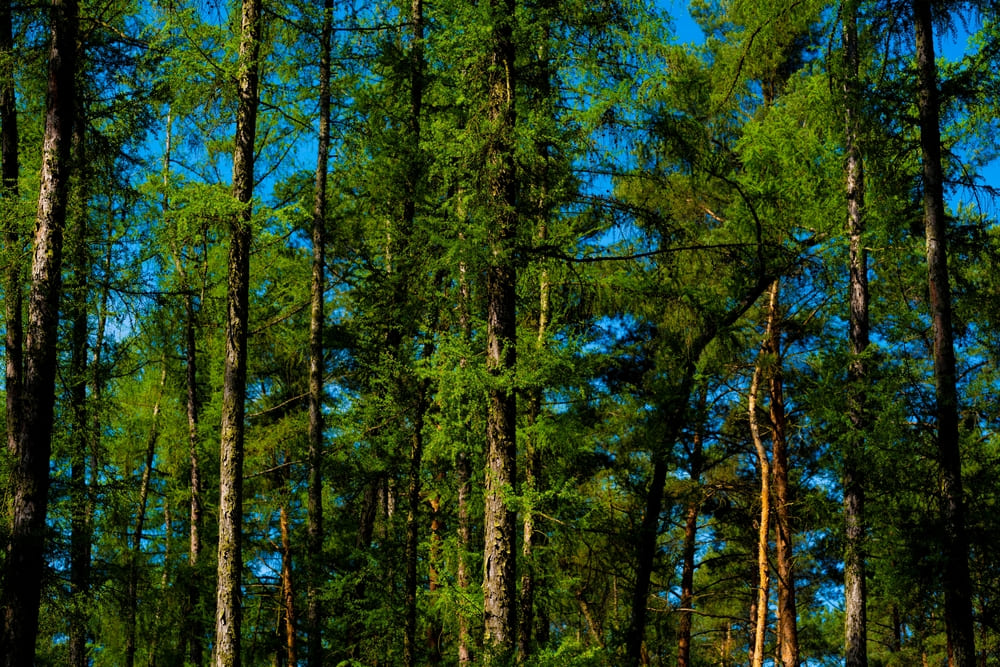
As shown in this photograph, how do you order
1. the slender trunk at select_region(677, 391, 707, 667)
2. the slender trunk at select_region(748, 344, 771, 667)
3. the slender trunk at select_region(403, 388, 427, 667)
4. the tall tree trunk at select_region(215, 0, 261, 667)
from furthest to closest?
the slender trunk at select_region(677, 391, 707, 667) → the slender trunk at select_region(748, 344, 771, 667) → the slender trunk at select_region(403, 388, 427, 667) → the tall tree trunk at select_region(215, 0, 261, 667)

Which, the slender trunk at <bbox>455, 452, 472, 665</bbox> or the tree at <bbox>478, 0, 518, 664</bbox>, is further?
the slender trunk at <bbox>455, 452, 472, 665</bbox>

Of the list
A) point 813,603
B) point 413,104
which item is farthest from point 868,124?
point 813,603

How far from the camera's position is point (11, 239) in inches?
453

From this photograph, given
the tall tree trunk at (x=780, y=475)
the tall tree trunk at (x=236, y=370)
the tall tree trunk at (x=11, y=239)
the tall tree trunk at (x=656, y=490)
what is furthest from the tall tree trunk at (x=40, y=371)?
the tall tree trunk at (x=780, y=475)

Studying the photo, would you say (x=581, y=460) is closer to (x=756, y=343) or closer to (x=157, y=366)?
(x=756, y=343)

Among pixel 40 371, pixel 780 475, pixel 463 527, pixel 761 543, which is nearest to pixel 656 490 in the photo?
pixel 40 371

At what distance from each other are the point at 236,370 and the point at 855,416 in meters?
8.47

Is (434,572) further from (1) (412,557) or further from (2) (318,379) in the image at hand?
(2) (318,379)

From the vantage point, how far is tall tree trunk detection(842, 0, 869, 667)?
38.7 ft

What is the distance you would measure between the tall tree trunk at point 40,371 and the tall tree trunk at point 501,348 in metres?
4.02

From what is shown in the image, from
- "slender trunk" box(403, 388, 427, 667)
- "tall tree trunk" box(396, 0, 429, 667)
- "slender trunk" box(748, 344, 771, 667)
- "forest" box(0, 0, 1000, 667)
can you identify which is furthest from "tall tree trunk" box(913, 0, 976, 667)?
"slender trunk" box(403, 388, 427, 667)

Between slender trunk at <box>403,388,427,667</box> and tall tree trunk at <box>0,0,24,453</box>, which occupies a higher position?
tall tree trunk at <box>0,0,24,453</box>

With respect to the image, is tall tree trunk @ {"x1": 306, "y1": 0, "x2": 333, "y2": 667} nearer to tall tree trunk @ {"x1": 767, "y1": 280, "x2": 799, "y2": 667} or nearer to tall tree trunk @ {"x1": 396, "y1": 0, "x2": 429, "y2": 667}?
tall tree trunk @ {"x1": 396, "y1": 0, "x2": 429, "y2": 667}

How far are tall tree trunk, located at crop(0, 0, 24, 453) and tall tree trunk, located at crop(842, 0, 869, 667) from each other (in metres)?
9.84
